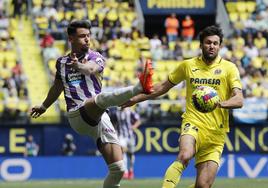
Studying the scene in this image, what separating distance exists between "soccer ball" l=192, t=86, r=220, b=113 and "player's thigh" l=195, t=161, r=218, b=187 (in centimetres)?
66

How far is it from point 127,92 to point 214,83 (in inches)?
50.3

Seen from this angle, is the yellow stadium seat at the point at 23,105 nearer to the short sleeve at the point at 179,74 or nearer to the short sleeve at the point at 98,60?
the short sleeve at the point at 179,74

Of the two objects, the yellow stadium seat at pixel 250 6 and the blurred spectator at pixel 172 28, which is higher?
the yellow stadium seat at pixel 250 6

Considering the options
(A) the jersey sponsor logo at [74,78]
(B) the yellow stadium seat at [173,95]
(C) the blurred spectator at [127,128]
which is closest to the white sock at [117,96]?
(A) the jersey sponsor logo at [74,78]

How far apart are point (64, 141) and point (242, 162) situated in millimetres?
A: 4372

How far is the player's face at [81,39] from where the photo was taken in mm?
10008

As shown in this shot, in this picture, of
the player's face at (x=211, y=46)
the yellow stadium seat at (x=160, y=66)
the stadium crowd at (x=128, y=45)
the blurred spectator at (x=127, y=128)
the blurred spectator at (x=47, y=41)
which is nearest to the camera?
the player's face at (x=211, y=46)

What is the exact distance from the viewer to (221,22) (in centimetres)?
2998

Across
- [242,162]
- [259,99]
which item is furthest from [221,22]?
[242,162]

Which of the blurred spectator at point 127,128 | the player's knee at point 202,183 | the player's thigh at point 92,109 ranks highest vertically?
the player's thigh at point 92,109

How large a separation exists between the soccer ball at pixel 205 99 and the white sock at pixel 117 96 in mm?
796

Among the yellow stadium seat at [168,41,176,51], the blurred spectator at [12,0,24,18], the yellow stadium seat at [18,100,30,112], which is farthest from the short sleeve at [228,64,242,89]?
the blurred spectator at [12,0,24,18]

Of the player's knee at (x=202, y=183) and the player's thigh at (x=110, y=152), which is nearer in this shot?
the player's knee at (x=202, y=183)

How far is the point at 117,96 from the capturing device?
9.32m
